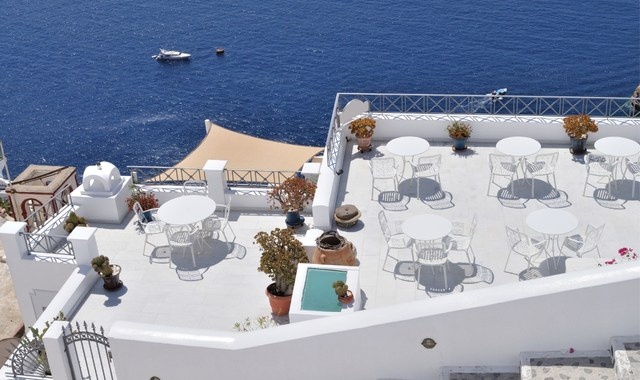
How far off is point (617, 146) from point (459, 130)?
3.72 meters

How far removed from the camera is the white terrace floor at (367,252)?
15.6 metres

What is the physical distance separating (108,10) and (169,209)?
5774 cm

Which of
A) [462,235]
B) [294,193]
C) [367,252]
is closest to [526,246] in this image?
[462,235]

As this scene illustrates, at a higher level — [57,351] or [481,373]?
[57,351]

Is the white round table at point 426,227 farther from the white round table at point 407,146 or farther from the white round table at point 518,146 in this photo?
the white round table at point 518,146

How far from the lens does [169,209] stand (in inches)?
711

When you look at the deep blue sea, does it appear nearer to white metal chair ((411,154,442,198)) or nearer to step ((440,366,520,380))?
white metal chair ((411,154,442,198))

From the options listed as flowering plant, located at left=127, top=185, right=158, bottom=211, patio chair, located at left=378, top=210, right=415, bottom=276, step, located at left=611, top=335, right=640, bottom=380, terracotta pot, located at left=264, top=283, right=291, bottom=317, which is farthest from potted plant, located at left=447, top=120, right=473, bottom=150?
step, located at left=611, top=335, right=640, bottom=380

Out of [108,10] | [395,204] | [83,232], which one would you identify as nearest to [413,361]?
[395,204]

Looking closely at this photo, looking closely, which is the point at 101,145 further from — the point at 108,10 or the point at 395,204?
the point at 395,204

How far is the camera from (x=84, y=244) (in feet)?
54.8

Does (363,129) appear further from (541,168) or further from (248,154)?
(248,154)

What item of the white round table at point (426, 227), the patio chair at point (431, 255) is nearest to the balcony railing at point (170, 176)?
the white round table at point (426, 227)

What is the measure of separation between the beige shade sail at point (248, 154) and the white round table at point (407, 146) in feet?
24.7
